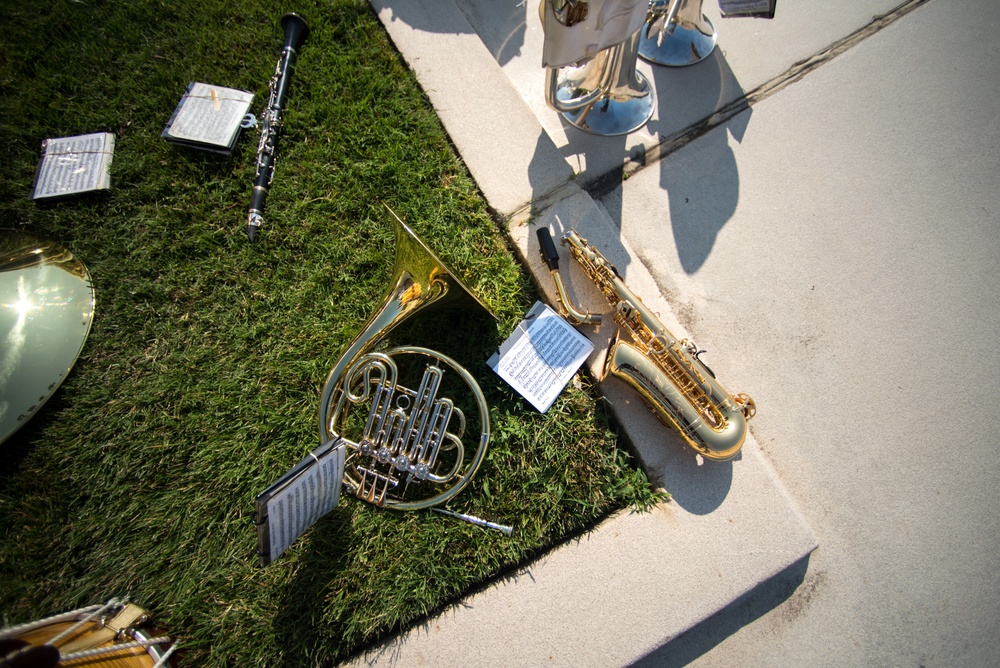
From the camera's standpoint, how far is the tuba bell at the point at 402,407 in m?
2.18

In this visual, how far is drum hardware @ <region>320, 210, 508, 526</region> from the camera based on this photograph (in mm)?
2184

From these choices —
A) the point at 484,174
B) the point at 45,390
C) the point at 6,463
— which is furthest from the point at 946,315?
the point at 6,463

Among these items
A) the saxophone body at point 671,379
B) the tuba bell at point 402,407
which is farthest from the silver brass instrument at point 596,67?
the tuba bell at point 402,407

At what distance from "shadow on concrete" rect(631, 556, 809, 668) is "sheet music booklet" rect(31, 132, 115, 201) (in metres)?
4.02

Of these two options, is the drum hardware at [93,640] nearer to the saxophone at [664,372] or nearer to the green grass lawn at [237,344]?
the green grass lawn at [237,344]

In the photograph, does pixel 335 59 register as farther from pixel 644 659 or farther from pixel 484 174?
pixel 644 659

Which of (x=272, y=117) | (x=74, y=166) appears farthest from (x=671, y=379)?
(x=74, y=166)

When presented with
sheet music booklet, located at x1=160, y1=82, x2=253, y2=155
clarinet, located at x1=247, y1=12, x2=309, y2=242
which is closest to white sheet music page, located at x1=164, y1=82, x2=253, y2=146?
sheet music booklet, located at x1=160, y1=82, x2=253, y2=155

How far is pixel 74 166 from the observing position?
301cm

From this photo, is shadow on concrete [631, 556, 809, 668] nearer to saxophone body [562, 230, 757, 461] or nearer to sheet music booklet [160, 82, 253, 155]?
saxophone body [562, 230, 757, 461]

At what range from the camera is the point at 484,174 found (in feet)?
9.59

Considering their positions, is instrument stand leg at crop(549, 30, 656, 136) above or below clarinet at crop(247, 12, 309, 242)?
below

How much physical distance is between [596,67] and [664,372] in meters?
1.69

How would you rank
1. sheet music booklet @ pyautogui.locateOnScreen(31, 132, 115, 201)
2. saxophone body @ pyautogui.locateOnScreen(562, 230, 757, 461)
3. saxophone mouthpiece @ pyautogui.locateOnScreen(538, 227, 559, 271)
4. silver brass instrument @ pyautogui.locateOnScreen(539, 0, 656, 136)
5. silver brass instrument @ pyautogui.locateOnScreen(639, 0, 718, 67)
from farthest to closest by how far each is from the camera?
silver brass instrument @ pyautogui.locateOnScreen(639, 0, 718, 67)
sheet music booklet @ pyautogui.locateOnScreen(31, 132, 115, 201)
saxophone mouthpiece @ pyautogui.locateOnScreen(538, 227, 559, 271)
saxophone body @ pyautogui.locateOnScreen(562, 230, 757, 461)
silver brass instrument @ pyautogui.locateOnScreen(539, 0, 656, 136)
